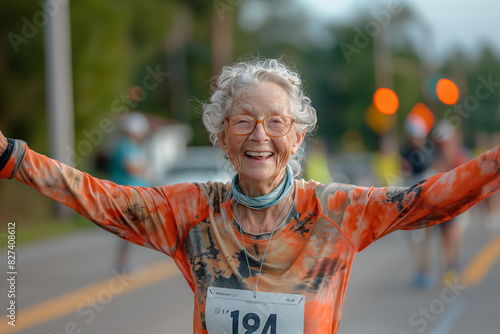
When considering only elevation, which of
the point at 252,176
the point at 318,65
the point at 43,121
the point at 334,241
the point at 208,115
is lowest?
the point at 334,241

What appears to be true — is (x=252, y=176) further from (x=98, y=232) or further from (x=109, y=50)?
(x=109, y=50)

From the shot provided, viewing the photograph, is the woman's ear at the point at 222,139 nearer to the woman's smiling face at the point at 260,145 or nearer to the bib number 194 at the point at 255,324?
the woman's smiling face at the point at 260,145

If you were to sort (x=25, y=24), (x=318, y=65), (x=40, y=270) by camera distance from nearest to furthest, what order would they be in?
1. (x=40, y=270)
2. (x=25, y=24)
3. (x=318, y=65)

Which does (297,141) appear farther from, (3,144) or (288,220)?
(3,144)

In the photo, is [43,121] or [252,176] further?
[43,121]

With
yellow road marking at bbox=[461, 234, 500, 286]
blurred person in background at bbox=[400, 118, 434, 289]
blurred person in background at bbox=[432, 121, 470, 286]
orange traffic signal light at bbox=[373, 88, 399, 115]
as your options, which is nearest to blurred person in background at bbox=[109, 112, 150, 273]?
blurred person in background at bbox=[400, 118, 434, 289]

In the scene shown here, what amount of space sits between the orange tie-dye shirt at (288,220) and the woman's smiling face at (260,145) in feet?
0.41

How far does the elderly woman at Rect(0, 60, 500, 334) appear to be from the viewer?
8.39ft

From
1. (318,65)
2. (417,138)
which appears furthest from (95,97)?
(318,65)

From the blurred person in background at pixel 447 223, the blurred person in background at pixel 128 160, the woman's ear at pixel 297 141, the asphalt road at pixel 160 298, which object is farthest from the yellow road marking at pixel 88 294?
the woman's ear at pixel 297 141

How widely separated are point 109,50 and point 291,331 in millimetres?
18009

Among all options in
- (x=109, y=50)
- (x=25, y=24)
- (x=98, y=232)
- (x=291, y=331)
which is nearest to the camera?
(x=291, y=331)

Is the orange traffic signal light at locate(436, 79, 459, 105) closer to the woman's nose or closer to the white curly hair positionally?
the white curly hair

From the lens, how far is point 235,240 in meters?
2.66
